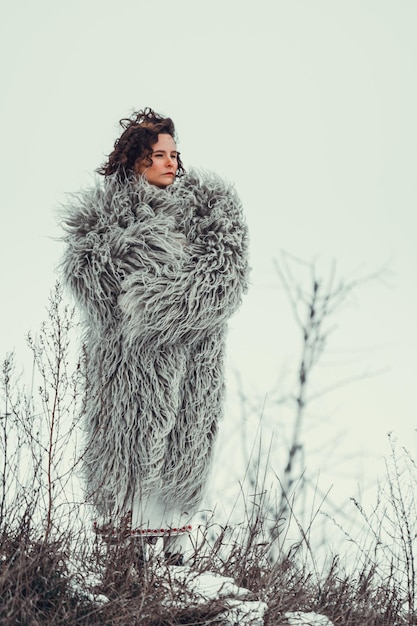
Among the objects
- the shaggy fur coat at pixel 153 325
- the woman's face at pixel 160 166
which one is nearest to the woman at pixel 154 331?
the shaggy fur coat at pixel 153 325

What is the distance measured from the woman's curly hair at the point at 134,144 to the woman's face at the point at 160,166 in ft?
0.06

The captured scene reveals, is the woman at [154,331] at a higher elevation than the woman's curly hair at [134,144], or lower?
lower

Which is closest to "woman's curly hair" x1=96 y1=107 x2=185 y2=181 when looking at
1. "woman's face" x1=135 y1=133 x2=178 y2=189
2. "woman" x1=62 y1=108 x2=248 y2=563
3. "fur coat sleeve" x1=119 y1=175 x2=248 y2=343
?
"woman's face" x1=135 y1=133 x2=178 y2=189

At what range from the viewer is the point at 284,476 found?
514 cm

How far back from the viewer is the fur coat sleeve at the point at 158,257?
3385mm

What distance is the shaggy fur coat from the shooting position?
3365 millimetres

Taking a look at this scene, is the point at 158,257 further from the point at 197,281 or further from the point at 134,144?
the point at 134,144

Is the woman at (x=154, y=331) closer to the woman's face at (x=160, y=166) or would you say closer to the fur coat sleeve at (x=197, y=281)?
the fur coat sleeve at (x=197, y=281)

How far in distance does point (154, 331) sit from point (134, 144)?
0.92 meters

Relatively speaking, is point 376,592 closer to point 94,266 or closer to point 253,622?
point 253,622

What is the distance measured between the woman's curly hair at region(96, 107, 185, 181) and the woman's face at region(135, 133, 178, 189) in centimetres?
2

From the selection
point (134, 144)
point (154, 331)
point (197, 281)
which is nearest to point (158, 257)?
point (197, 281)

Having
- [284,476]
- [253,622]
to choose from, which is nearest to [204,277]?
[253,622]

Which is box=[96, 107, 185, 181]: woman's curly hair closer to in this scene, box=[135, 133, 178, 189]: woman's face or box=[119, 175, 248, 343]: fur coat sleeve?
box=[135, 133, 178, 189]: woman's face
